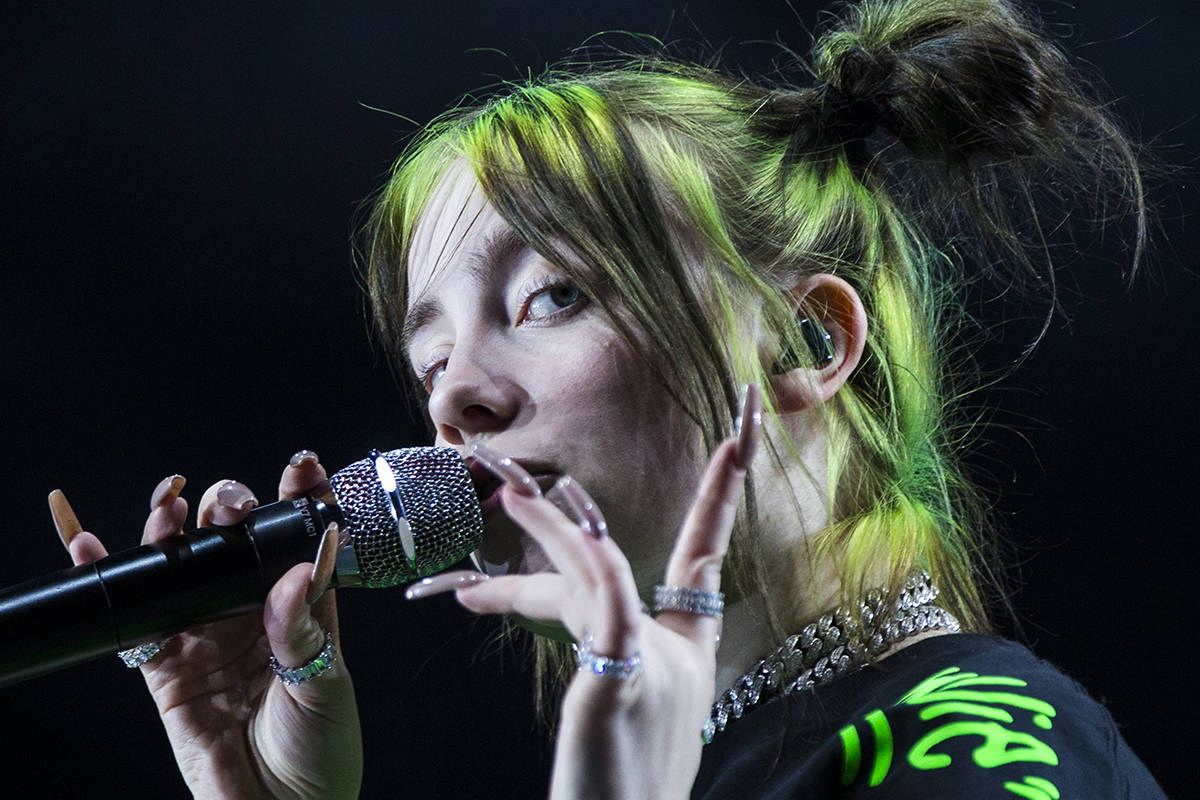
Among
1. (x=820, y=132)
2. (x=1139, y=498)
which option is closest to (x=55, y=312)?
(x=820, y=132)

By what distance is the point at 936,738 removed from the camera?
852 millimetres

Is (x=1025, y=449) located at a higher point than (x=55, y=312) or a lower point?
lower

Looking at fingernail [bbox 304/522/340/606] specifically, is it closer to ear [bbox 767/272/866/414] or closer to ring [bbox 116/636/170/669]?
ring [bbox 116/636/170/669]

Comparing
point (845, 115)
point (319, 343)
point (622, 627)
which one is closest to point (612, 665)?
point (622, 627)

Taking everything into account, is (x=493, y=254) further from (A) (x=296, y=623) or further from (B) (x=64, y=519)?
(B) (x=64, y=519)

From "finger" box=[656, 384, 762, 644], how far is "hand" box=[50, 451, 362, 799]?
0.61m

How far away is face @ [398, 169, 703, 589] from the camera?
104 cm

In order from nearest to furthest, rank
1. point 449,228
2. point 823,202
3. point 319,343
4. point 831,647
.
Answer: point 831,647 < point 449,228 < point 823,202 < point 319,343

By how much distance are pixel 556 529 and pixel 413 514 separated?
34 cm

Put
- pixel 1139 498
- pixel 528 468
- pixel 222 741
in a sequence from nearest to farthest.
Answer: pixel 528 468
pixel 222 741
pixel 1139 498

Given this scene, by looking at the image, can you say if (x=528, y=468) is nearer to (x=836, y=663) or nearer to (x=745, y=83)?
(x=836, y=663)

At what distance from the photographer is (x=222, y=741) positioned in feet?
4.32

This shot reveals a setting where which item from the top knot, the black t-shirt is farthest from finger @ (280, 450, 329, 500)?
the top knot

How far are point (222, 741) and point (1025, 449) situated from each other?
4.12ft
